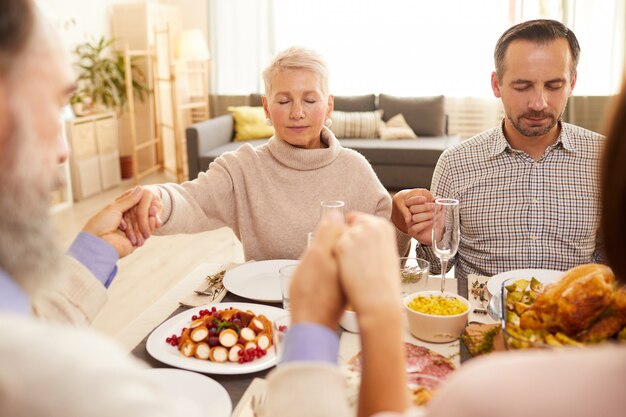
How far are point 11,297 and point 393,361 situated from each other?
0.45 m

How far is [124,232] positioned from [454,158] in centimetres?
116

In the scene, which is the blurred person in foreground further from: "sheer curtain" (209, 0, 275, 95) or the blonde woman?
"sheer curtain" (209, 0, 275, 95)

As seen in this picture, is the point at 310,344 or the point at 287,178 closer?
the point at 310,344

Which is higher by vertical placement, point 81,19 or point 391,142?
point 81,19

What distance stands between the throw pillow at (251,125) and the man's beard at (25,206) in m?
5.26

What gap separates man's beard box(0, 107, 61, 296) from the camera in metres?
0.68

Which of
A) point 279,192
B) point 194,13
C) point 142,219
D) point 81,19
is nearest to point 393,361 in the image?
point 142,219

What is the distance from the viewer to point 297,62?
1.89 meters

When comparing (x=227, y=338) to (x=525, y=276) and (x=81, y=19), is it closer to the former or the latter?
(x=525, y=276)

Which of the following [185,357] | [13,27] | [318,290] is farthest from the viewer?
[185,357]

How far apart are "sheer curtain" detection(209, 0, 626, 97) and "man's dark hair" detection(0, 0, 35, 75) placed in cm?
581

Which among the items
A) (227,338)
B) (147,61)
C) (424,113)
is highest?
(147,61)

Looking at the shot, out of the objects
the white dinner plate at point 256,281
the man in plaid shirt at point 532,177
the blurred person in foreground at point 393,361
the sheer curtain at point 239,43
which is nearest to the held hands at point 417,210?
the man in plaid shirt at point 532,177

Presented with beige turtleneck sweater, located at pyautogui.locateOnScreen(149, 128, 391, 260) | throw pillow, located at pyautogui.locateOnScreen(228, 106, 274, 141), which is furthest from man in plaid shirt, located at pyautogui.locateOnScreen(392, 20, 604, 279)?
throw pillow, located at pyautogui.locateOnScreen(228, 106, 274, 141)
